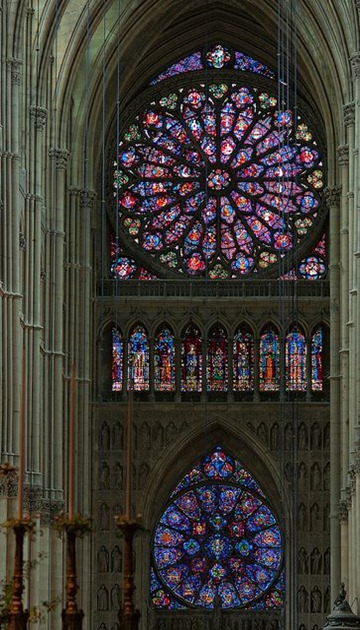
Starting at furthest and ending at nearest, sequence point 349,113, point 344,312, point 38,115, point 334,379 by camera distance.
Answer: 1. point 334,379
2. point 344,312
3. point 349,113
4. point 38,115

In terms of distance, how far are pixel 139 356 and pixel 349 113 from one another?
1005 cm

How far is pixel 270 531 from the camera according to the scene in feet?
157

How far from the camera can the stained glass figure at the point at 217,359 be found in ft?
158

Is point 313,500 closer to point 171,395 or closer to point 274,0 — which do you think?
point 171,395

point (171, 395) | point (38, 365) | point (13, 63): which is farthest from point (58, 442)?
point (13, 63)

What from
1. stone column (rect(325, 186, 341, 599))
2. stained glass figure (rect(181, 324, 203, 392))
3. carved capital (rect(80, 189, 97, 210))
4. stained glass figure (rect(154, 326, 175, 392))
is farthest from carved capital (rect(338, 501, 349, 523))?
carved capital (rect(80, 189, 97, 210))

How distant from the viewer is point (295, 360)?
1889 inches

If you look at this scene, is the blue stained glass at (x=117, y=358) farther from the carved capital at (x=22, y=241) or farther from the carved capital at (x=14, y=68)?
the carved capital at (x=14, y=68)

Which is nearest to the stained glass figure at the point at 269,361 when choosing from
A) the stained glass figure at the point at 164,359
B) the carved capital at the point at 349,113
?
the stained glass figure at the point at 164,359

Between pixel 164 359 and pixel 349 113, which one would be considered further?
pixel 164 359

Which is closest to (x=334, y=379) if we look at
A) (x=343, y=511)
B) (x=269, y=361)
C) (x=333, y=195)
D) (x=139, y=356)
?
(x=343, y=511)

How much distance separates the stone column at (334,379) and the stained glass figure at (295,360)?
3.00 metres

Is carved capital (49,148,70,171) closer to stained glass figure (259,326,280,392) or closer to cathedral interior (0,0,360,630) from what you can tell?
cathedral interior (0,0,360,630)

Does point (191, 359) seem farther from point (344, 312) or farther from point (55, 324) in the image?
point (55, 324)
